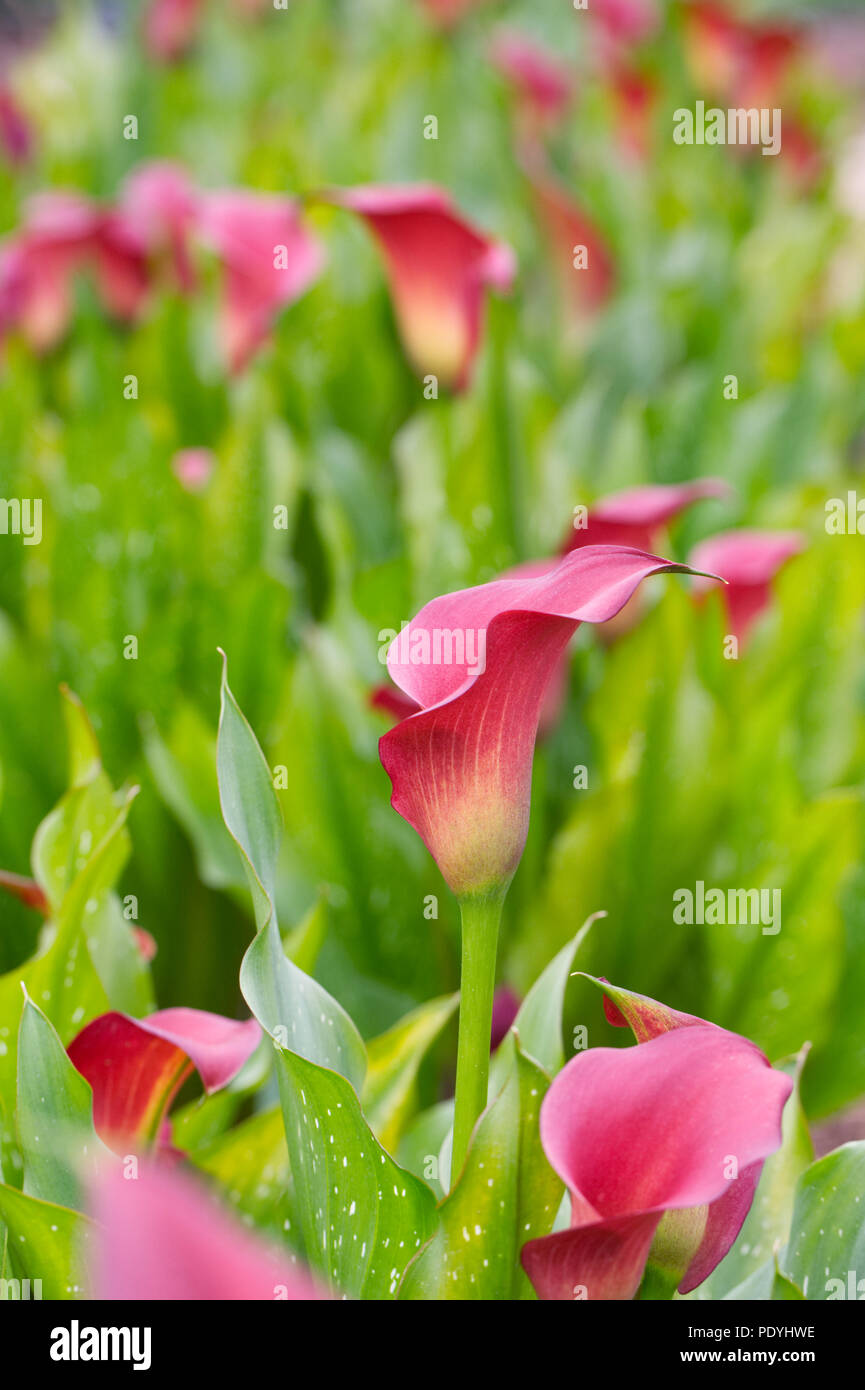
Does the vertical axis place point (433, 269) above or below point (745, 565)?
above

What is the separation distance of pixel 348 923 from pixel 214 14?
5.31 ft

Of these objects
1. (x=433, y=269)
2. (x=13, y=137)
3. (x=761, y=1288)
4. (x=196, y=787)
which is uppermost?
(x=13, y=137)

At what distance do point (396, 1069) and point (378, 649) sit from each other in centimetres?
24

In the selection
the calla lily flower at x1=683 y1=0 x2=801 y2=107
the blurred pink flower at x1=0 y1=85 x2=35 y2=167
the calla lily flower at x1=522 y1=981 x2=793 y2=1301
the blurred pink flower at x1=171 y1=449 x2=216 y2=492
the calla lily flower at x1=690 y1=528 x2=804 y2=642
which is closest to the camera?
the calla lily flower at x1=522 y1=981 x2=793 y2=1301

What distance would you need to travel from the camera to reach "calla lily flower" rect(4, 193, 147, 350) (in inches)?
32.6

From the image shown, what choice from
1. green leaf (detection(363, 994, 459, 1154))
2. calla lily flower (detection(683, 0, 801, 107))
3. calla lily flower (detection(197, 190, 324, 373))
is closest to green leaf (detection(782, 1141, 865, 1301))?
green leaf (detection(363, 994, 459, 1154))

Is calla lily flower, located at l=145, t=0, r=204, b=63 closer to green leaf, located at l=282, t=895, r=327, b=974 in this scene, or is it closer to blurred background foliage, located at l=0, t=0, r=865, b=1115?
blurred background foliage, located at l=0, t=0, r=865, b=1115

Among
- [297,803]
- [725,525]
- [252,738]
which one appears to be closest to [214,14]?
[725,525]

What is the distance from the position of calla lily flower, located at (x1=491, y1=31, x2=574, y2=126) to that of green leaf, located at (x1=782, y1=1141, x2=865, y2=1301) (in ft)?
4.20

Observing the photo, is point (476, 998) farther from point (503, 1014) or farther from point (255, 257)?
point (255, 257)

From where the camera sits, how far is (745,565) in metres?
0.59

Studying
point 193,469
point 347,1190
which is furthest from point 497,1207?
point 193,469

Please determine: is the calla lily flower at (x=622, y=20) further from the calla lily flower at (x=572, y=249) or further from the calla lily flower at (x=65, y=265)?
the calla lily flower at (x=65, y=265)
